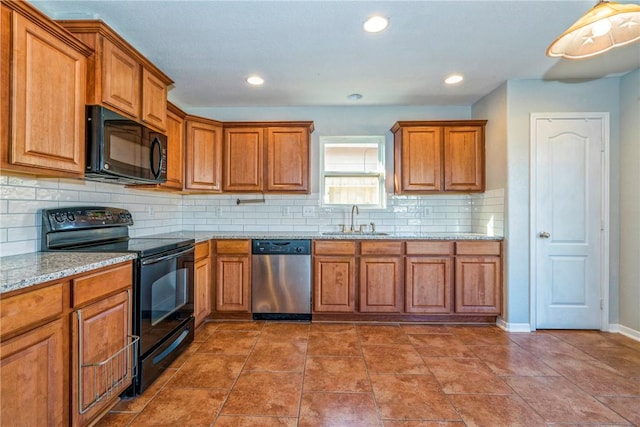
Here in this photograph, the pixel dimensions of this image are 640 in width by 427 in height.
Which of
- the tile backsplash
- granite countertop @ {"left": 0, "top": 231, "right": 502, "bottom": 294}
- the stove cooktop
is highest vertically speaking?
the tile backsplash

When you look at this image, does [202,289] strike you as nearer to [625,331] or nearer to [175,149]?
[175,149]

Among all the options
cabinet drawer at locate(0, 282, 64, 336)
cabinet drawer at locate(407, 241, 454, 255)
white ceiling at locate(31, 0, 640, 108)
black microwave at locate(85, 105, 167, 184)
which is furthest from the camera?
cabinet drawer at locate(407, 241, 454, 255)

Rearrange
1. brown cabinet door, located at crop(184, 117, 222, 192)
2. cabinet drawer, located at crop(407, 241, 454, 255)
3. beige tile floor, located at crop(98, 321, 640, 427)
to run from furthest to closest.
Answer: brown cabinet door, located at crop(184, 117, 222, 192) < cabinet drawer, located at crop(407, 241, 454, 255) < beige tile floor, located at crop(98, 321, 640, 427)

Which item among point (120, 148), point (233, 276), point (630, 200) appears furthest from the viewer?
point (233, 276)

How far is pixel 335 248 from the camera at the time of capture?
321cm

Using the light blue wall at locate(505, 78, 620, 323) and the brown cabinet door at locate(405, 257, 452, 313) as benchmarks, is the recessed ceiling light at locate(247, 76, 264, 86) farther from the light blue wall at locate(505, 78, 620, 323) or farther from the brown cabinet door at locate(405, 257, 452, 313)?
the light blue wall at locate(505, 78, 620, 323)

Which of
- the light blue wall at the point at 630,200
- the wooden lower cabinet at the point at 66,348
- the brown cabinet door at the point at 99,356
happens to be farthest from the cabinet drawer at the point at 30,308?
the light blue wall at the point at 630,200

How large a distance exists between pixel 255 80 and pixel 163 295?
2.15 meters

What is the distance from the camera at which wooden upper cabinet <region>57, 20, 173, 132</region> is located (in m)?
1.88

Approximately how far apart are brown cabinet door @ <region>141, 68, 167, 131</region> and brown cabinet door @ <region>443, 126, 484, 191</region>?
113 inches

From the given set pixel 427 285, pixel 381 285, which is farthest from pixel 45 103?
pixel 427 285

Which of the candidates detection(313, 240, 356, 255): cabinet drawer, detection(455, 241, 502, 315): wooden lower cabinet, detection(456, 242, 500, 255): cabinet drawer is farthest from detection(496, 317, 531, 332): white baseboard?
detection(313, 240, 356, 255): cabinet drawer

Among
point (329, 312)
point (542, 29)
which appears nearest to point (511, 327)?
point (329, 312)

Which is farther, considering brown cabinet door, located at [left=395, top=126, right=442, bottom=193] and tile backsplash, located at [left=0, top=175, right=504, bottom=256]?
tile backsplash, located at [left=0, top=175, right=504, bottom=256]
